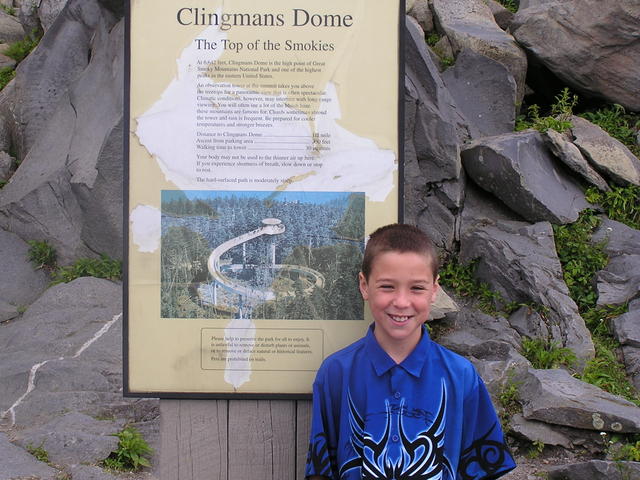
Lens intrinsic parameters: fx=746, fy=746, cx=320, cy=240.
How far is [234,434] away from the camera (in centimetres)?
255

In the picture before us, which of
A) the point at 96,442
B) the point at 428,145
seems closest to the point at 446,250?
the point at 428,145

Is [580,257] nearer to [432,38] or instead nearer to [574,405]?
[574,405]

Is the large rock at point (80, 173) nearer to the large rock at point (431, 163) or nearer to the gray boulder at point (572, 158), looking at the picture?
the large rock at point (431, 163)

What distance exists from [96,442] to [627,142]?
620 centimetres

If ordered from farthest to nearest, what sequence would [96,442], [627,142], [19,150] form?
[19,150], [627,142], [96,442]

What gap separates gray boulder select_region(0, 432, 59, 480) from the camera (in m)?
4.45

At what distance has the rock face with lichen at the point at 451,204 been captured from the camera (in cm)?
511

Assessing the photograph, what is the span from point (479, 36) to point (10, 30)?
7840 millimetres

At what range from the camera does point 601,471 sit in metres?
3.95

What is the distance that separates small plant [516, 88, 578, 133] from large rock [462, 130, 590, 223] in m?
0.44

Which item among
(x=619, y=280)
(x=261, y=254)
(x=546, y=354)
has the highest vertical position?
(x=261, y=254)

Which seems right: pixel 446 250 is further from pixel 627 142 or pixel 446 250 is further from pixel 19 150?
pixel 19 150

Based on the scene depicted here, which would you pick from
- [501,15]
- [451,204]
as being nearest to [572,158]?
[451,204]

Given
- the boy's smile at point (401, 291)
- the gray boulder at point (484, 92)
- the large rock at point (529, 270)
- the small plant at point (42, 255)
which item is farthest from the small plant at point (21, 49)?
the boy's smile at point (401, 291)
